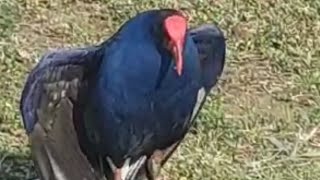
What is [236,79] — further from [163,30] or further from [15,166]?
[163,30]

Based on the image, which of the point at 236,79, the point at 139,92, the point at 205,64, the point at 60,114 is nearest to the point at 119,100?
the point at 139,92

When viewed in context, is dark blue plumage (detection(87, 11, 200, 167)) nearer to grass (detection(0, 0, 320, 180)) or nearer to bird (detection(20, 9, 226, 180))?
bird (detection(20, 9, 226, 180))

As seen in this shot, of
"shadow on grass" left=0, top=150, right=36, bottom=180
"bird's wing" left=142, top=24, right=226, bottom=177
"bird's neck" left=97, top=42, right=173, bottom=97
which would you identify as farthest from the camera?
"shadow on grass" left=0, top=150, right=36, bottom=180

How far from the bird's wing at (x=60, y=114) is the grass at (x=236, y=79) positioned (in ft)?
1.30

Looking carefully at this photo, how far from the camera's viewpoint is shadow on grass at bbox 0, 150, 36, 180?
15.7 ft

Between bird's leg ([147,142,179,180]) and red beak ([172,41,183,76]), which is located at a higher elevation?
red beak ([172,41,183,76])

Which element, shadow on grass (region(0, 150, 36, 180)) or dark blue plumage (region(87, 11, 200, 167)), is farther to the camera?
shadow on grass (region(0, 150, 36, 180))

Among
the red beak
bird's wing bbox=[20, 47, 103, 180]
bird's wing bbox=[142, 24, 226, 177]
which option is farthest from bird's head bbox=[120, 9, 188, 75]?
bird's wing bbox=[142, 24, 226, 177]

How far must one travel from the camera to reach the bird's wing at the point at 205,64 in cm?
449

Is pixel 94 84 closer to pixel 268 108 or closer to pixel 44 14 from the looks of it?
pixel 268 108

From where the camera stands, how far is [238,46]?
5445 mm

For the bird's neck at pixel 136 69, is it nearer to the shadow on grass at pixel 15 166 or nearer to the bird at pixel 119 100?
the bird at pixel 119 100

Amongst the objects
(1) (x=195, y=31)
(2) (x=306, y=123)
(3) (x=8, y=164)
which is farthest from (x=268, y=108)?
(3) (x=8, y=164)

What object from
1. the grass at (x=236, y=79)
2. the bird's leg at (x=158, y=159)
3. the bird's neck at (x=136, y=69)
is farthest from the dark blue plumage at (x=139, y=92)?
the grass at (x=236, y=79)
